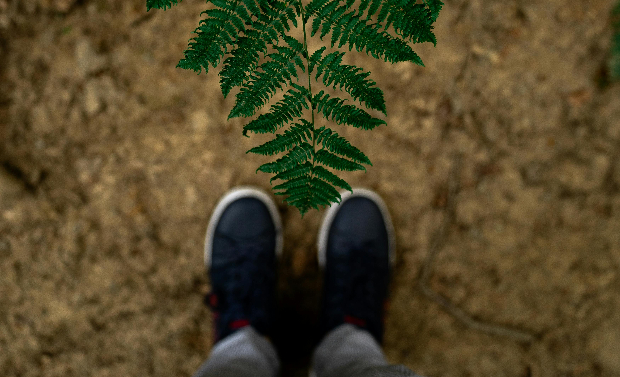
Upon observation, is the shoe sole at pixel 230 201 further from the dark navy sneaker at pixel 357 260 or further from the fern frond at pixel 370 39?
the fern frond at pixel 370 39

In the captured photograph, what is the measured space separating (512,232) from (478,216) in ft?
0.86

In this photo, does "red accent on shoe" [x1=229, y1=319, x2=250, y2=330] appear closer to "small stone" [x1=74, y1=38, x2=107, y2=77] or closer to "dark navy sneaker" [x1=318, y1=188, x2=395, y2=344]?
"dark navy sneaker" [x1=318, y1=188, x2=395, y2=344]

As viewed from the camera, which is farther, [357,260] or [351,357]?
Answer: [357,260]

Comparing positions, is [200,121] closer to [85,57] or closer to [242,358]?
[85,57]

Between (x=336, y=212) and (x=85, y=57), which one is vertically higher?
(x=85, y=57)

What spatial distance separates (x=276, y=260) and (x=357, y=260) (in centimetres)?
55

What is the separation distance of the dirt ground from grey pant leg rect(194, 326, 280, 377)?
0.23 m

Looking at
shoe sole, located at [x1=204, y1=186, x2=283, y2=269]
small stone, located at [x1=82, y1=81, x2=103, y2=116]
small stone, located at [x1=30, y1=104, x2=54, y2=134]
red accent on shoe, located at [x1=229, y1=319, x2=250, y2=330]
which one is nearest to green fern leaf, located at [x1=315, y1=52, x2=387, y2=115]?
shoe sole, located at [x1=204, y1=186, x2=283, y2=269]

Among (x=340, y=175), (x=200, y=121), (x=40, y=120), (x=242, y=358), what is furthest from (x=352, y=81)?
(x=40, y=120)

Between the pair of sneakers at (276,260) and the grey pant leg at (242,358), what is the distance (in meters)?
0.11

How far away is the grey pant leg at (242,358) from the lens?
189 centimetres

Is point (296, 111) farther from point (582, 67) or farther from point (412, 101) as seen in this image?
point (582, 67)

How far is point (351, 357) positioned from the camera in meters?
2.05

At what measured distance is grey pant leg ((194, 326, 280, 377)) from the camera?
189cm
